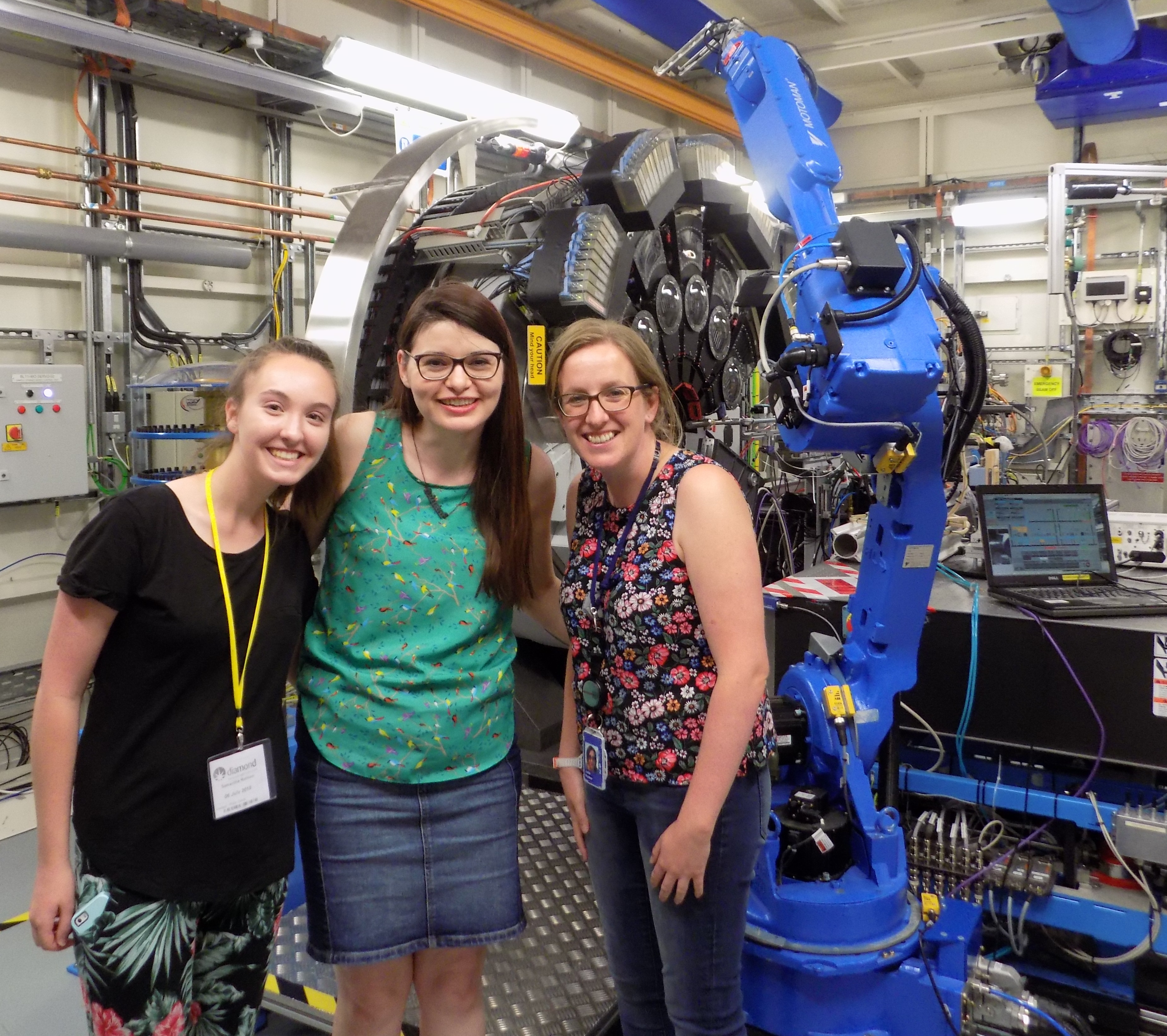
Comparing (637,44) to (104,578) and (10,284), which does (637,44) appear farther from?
(104,578)

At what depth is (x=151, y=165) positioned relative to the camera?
4.66 meters

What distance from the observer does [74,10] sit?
4.35m

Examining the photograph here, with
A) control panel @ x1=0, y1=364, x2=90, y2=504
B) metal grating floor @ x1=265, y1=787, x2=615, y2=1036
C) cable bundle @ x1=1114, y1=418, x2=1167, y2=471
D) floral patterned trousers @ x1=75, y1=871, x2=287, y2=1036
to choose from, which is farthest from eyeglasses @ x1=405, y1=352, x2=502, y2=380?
cable bundle @ x1=1114, y1=418, x2=1167, y2=471

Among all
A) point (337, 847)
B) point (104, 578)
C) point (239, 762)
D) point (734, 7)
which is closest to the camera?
point (104, 578)

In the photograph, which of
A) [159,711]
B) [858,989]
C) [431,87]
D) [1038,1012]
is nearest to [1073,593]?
[1038,1012]

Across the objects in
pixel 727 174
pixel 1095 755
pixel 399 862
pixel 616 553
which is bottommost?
pixel 1095 755

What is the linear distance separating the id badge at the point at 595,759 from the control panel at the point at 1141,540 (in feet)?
7.80

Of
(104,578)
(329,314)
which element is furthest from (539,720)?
(104,578)

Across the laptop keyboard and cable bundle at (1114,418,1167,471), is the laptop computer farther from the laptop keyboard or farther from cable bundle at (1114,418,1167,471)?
cable bundle at (1114,418,1167,471)

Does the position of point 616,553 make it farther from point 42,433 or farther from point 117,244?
point 117,244

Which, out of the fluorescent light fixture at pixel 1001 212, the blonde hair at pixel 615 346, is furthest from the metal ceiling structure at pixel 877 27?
the blonde hair at pixel 615 346

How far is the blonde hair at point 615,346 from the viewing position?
1.59 meters

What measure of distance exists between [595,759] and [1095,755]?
65.4 inches

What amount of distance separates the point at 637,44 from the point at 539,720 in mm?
5907
